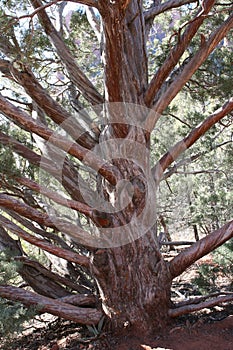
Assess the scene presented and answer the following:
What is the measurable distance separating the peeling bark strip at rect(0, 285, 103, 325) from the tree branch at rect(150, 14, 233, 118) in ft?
6.19

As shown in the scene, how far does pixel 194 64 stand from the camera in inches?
136

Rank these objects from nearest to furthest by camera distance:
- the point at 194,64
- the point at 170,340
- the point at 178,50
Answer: the point at 170,340, the point at 178,50, the point at 194,64

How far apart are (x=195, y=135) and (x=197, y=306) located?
1.61 metres

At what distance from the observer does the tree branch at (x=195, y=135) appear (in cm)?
347

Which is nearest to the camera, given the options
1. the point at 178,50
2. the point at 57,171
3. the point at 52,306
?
the point at 52,306

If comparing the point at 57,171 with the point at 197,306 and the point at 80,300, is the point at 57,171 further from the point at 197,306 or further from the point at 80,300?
the point at 197,306

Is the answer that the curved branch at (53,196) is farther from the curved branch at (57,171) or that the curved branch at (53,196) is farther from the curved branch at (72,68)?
the curved branch at (72,68)

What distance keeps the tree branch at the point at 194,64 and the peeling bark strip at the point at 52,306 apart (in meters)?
1.89

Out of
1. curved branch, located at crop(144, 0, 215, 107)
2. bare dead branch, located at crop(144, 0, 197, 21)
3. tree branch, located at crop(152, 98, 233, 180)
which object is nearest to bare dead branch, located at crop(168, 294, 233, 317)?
tree branch, located at crop(152, 98, 233, 180)

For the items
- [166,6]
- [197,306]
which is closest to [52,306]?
[197,306]

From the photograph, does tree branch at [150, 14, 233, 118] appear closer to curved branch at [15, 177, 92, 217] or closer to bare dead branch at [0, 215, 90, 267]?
curved branch at [15, 177, 92, 217]

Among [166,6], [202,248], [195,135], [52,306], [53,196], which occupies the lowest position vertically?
[52,306]

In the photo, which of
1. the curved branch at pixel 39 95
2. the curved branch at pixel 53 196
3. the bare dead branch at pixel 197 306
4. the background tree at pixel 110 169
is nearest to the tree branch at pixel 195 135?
the background tree at pixel 110 169

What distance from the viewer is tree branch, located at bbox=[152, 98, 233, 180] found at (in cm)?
347
